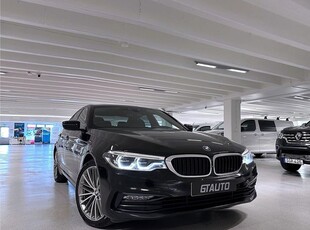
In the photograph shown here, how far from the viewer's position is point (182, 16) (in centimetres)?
451

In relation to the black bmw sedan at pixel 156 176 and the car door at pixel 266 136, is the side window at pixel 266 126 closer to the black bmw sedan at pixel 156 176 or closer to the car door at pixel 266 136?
the car door at pixel 266 136

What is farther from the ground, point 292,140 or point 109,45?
A: point 109,45

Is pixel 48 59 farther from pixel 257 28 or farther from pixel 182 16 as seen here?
pixel 257 28

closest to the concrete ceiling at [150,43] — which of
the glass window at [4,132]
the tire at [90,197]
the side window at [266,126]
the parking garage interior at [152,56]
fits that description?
the parking garage interior at [152,56]

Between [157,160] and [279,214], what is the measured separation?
1.74 meters

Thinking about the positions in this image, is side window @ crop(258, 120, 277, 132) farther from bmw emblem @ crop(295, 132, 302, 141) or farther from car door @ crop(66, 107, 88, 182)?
car door @ crop(66, 107, 88, 182)

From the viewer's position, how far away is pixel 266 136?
10.3 metres

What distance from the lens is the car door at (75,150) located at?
2956mm

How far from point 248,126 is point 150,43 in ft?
21.7

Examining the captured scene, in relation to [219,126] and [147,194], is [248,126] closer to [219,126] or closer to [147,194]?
[219,126]

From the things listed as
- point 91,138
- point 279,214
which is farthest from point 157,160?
point 279,214

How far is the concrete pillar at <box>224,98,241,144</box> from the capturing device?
35.9ft

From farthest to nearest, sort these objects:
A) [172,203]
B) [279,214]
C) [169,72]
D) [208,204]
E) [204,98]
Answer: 1. [204,98]
2. [169,72]
3. [279,214]
4. [208,204]
5. [172,203]

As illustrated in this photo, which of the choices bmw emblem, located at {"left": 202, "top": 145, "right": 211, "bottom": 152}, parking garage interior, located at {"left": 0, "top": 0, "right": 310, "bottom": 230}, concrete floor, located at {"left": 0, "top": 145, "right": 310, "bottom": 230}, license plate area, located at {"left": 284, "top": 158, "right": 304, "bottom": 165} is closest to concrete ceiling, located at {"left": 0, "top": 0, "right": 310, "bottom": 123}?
parking garage interior, located at {"left": 0, "top": 0, "right": 310, "bottom": 230}
